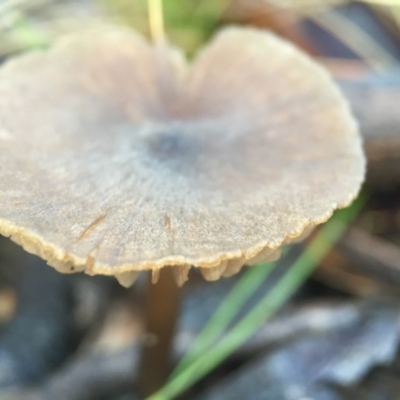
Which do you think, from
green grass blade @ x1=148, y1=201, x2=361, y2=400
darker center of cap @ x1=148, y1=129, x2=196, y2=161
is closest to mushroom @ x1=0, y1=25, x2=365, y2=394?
darker center of cap @ x1=148, y1=129, x2=196, y2=161

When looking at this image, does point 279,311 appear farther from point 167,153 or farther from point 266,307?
point 167,153

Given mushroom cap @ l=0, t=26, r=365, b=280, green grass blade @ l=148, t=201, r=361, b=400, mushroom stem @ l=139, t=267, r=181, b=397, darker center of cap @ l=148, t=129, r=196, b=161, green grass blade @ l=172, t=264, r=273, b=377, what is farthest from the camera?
green grass blade @ l=172, t=264, r=273, b=377

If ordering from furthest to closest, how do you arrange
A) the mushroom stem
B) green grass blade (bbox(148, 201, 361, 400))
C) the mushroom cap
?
green grass blade (bbox(148, 201, 361, 400)) → the mushroom stem → the mushroom cap

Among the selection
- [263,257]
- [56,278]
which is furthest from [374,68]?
[56,278]

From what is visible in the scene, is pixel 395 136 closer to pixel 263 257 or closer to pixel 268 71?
pixel 268 71

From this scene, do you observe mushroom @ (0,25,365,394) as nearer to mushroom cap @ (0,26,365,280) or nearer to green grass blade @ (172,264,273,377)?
mushroom cap @ (0,26,365,280)

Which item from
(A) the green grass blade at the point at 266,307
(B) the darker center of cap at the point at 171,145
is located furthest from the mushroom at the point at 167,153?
(A) the green grass blade at the point at 266,307

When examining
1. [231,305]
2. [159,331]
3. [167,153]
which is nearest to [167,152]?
[167,153]
